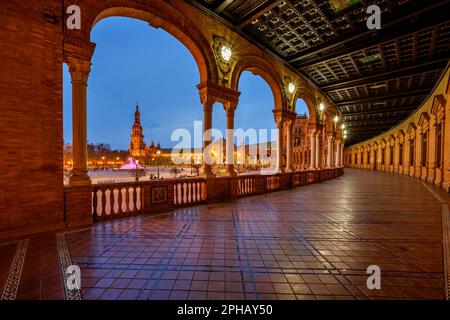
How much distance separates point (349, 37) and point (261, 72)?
13.3 ft


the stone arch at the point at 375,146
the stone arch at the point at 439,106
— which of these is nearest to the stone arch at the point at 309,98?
the stone arch at the point at 439,106

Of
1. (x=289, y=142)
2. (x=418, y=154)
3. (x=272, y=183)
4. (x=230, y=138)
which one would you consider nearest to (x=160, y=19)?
(x=230, y=138)

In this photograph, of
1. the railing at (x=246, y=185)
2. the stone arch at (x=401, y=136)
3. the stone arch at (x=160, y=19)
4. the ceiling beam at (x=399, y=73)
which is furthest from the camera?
the stone arch at (x=401, y=136)

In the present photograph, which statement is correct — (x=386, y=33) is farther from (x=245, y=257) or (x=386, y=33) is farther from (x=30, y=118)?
(x=30, y=118)

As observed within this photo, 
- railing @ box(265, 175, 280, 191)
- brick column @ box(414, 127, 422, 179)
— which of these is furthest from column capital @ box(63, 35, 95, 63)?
brick column @ box(414, 127, 422, 179)

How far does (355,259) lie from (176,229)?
376 cm

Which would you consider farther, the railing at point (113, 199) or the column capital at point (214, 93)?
the column capital at point (214, 93)

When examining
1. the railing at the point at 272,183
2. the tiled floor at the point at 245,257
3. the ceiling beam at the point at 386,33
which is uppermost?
the ceiling beam at the point at 386,33

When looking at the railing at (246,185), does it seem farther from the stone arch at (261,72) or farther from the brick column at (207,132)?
the stone arch at (261,72)

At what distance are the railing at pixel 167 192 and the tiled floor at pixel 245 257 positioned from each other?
0.52 meters

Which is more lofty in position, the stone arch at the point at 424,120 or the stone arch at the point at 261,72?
the stone arch at the point at 261,72

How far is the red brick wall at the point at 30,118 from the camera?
4324 mm

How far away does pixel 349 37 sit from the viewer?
30.1 ft
